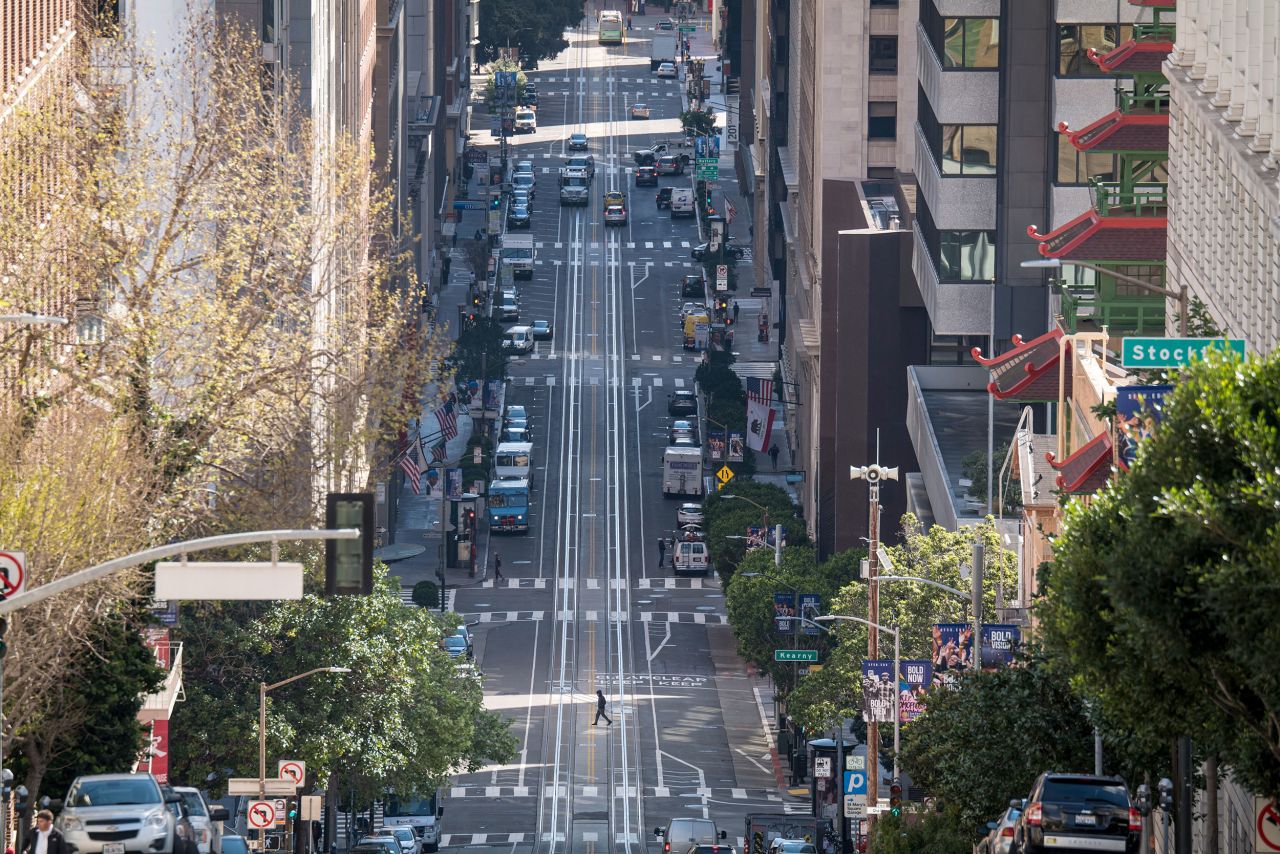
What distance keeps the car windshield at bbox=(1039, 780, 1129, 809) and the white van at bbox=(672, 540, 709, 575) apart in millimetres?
100269

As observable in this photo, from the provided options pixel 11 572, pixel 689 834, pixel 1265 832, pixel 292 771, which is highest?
pixel 11 572

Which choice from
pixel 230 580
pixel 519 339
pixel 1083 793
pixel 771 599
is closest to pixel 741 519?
pixel 771 599

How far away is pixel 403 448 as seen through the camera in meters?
143

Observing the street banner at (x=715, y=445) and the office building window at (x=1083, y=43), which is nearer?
the office building window at (x=1083, y=43)

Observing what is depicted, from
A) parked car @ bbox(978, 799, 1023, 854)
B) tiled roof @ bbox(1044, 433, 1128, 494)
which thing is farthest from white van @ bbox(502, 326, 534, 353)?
parked car @ bbox(978, 799, 1023, 854)

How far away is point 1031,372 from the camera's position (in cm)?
7625

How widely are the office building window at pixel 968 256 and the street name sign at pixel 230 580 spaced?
7963cm

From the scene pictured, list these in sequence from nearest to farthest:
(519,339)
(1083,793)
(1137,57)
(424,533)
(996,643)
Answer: (1083,793) < (996,643) < (1137,57) < (424,533) < (519,339)

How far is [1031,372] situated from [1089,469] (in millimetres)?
15149

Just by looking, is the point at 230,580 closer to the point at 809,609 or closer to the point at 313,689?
the point at 313,689

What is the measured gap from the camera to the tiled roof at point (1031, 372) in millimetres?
76312

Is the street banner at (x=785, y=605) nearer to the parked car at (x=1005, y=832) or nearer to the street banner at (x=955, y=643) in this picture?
the street banner at (x=955, y=643)

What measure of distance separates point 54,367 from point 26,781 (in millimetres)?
9733

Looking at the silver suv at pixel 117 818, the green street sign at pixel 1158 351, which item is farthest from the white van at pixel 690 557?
the green street sign at pixel 1158 351
